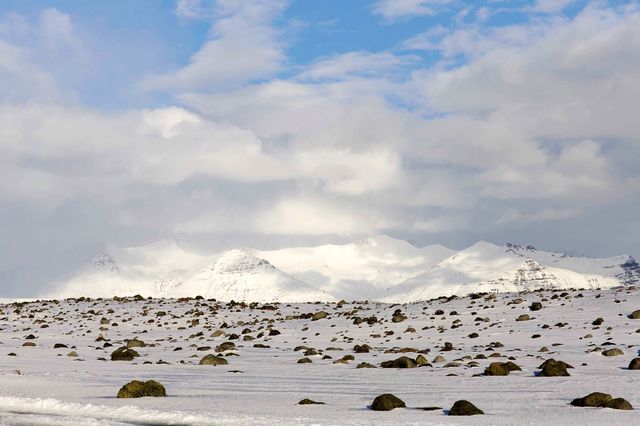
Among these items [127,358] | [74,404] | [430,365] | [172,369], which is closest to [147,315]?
[127,358]

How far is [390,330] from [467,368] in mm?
14451

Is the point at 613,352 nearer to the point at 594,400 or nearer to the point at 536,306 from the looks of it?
the point at 594,400

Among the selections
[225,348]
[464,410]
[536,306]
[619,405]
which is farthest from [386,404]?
[536,306]

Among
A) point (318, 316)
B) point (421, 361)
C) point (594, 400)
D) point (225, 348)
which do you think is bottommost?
point (594, 400)

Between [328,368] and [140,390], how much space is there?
22.7 ft

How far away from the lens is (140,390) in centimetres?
1451

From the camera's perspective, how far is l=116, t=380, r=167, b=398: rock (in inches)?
567

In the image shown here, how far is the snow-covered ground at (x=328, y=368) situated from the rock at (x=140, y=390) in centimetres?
41

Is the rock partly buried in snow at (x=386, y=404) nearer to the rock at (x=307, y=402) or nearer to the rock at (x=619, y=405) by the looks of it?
the rock at (x=307, y=402)

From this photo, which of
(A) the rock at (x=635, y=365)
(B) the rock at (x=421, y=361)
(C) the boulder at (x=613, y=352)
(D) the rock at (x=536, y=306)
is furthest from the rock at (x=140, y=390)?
(D) the rock at (x=536, y=306)

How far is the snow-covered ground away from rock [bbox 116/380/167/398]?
408 millimetres

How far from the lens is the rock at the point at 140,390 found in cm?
1441

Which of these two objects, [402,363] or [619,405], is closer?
[619,405]

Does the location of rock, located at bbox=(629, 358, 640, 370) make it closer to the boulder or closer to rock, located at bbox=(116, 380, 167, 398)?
the boulder
